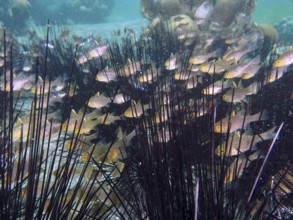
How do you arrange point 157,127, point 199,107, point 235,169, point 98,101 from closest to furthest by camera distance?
point 235,169 < point 199,107 < point 157,127 < point 98,101

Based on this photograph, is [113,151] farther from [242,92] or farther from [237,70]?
Result: [237,70]

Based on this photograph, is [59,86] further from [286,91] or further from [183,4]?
[183,4]

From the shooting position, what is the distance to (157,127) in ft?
12.9

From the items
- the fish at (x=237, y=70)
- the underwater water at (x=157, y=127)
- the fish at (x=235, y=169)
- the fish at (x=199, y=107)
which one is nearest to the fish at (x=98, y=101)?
the underwater water at (x=157, y=127)

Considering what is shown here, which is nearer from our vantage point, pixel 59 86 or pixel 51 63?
pixel 59 86

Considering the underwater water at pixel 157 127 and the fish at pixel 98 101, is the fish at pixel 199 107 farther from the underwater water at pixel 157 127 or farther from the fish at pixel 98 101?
the fish at pixel 98 101

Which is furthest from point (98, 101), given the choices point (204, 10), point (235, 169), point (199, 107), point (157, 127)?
point (204, 10)

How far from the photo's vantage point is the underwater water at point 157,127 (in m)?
1.85

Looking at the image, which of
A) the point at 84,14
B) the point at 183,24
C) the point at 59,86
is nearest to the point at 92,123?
the point at 59,86

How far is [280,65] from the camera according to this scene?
17.7ft

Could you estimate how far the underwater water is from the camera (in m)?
1.85

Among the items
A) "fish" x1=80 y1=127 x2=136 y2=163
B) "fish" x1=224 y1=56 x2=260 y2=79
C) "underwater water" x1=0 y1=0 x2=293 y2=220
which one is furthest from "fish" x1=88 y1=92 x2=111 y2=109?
"fish" x1=224 y1=56 x2=260 y2=79

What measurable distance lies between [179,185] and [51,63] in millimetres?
7397

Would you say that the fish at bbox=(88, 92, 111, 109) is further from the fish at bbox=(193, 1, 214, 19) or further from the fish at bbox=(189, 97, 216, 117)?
the fish at bbox=(193, 1, 214, 19)
